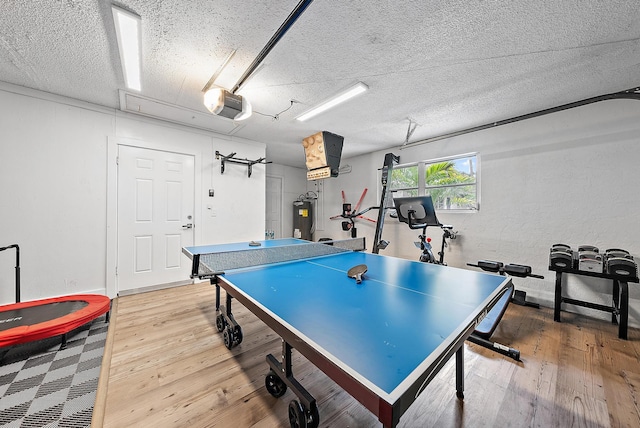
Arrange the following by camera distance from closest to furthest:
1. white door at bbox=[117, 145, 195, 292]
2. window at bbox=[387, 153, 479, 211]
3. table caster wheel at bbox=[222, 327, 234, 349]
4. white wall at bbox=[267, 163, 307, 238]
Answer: table caster wheel at bbox=[222, 327, 234, 349] → white door at bbox=[117, 145, 195, 292] → window at bbox=[387, 153, 479, 211] → white wall at bbox=[267, 163, 307, 238]

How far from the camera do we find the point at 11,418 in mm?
1406

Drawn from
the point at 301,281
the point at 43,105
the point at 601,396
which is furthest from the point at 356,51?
the point at 43,105

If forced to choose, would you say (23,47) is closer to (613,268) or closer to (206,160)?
(206,160)

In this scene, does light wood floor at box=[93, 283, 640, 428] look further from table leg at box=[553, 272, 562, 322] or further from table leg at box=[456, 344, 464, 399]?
table leg at box=[553, 272, 562, 322]

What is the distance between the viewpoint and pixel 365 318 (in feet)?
3.38

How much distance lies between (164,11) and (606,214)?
193 inches

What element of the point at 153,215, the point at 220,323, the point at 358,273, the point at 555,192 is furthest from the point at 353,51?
the point at 153,215

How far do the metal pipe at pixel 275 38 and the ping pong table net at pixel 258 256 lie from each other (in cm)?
175

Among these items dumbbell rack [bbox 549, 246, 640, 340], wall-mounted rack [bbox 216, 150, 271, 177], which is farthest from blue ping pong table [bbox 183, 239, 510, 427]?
wall-mounted rack [bbox 216, 150, 271, 177]

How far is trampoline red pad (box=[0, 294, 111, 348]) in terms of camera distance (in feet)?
6.27

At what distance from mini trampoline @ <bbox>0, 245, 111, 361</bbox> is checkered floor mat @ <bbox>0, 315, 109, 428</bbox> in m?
0.14

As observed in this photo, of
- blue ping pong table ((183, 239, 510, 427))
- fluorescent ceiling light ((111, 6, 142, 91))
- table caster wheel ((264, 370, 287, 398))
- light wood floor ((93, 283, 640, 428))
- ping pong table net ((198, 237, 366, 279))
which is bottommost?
light wood floor ((93, 283, 640, 428))

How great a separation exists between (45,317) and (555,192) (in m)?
5.92

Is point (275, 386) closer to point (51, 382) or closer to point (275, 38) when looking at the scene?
point (51, 382)
